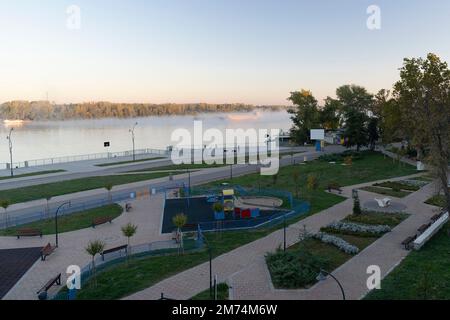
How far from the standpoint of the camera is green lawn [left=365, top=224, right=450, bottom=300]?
15891mm

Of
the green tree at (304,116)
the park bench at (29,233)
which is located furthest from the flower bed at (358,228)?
the green tree at (304,116)

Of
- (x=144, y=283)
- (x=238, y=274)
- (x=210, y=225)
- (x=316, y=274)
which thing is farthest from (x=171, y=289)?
(x=210, y=225)

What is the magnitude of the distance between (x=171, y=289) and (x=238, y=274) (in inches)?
126

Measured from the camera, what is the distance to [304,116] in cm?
7288

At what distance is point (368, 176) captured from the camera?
143 ft

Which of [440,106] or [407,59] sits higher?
[407,59]

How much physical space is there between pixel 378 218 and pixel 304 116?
47.4m

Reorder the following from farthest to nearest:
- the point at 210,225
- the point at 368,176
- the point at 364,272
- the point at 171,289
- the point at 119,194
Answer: the point at 368,176 < the point at 119,194 < the point at 210,225 < the point at 364,272 < the point at 171,289

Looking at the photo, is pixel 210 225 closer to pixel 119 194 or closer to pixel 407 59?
pixel 119 194

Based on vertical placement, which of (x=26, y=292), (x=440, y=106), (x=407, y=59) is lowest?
(x=26, y=292)

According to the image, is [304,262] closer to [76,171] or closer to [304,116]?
[76,171]

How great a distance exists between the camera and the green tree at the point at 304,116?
236 feet

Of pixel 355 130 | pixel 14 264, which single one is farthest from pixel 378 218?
pixel 355 130
